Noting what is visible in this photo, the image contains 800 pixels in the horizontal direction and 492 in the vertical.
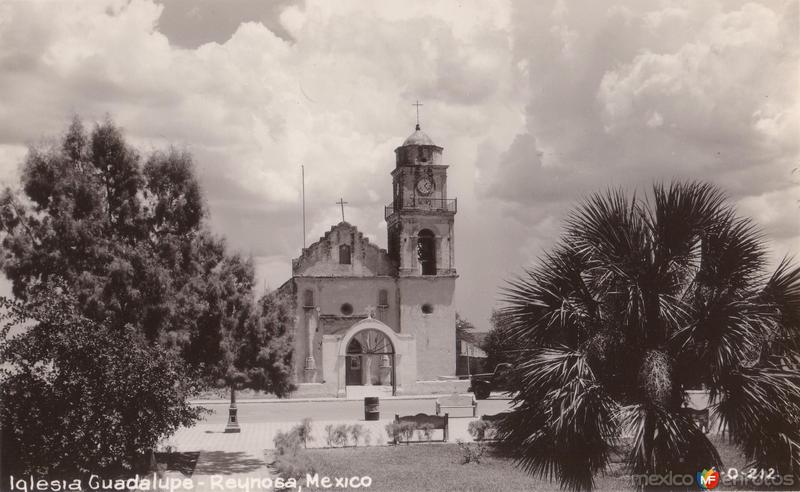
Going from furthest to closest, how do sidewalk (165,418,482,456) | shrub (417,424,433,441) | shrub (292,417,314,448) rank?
shrub (417,424,433,441), sidewalk (165,418,482,456), shrub (292,417,314,448)

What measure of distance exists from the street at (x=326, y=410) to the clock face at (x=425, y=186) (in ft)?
47.9

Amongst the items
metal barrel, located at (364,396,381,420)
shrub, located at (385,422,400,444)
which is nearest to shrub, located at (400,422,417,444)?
shrub, located at (385,422,400,444)

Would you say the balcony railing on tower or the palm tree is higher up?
the balcony railing on tower

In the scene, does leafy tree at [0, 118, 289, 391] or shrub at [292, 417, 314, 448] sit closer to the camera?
leafy tree at [0, 118, 289, 391]

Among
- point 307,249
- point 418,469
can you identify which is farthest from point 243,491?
point 307,249

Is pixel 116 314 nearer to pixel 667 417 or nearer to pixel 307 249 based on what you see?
pixel 667 417

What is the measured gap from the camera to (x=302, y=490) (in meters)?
14.0

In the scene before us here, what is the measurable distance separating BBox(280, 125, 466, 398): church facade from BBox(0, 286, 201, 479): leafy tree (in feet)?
104

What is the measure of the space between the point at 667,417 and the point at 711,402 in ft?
3.23

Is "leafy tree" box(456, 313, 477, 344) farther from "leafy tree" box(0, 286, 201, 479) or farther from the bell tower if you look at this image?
"leafy tree" box(0, 286, 201, 479)

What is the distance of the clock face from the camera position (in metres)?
46.6

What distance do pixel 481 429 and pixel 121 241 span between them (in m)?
10.3

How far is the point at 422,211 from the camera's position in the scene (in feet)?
151

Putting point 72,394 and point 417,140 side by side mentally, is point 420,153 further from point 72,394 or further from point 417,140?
point 72,394
